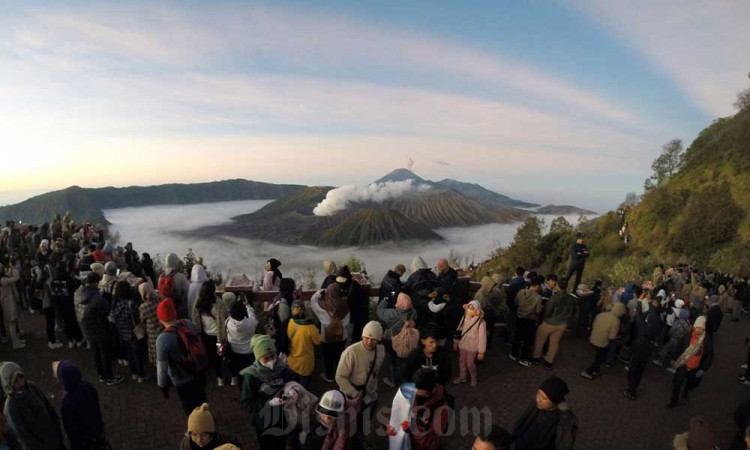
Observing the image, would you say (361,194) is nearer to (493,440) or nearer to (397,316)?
(397,316)

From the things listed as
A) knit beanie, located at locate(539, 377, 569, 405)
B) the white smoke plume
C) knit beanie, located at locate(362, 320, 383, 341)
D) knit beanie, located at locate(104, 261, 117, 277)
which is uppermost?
the white smoke plume

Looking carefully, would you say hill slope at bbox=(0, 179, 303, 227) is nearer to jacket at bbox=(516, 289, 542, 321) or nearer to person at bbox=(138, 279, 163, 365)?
person at bbox=(138, 279, 163, 365)

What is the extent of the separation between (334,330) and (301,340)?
0.80 m

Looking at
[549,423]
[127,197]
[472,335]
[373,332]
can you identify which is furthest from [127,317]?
[127,197]

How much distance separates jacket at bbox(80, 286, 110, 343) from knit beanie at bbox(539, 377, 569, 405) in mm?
5515

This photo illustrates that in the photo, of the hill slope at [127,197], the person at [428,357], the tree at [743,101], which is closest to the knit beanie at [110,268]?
the person at [428,357]

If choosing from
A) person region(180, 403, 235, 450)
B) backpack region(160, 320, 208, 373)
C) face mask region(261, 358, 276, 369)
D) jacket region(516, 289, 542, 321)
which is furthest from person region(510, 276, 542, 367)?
person region(180, 403, 235, 450)

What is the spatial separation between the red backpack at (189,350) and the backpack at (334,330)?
5.27 ft

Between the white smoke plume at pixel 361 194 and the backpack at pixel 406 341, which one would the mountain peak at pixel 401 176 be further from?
the backpack at pixel 406 341

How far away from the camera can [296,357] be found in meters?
4.51

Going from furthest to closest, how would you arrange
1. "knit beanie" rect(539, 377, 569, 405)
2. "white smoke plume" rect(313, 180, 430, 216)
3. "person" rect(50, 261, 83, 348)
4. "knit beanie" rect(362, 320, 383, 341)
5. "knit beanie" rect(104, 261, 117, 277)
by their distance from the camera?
"white smoke plume" rect(313, 180, 430, 216) → "person" rect(50, 261, 83, 348) → "knit beanie" rect(104, 261, 117, 277) → "knit beanie" rect(362, 320, 383, 341) → "knit beanie" rect(539, 377, 569, 405)

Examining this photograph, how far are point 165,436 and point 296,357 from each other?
184cm

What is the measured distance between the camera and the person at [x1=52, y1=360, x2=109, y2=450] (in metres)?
3.30

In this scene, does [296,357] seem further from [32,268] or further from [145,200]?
[145,200]
